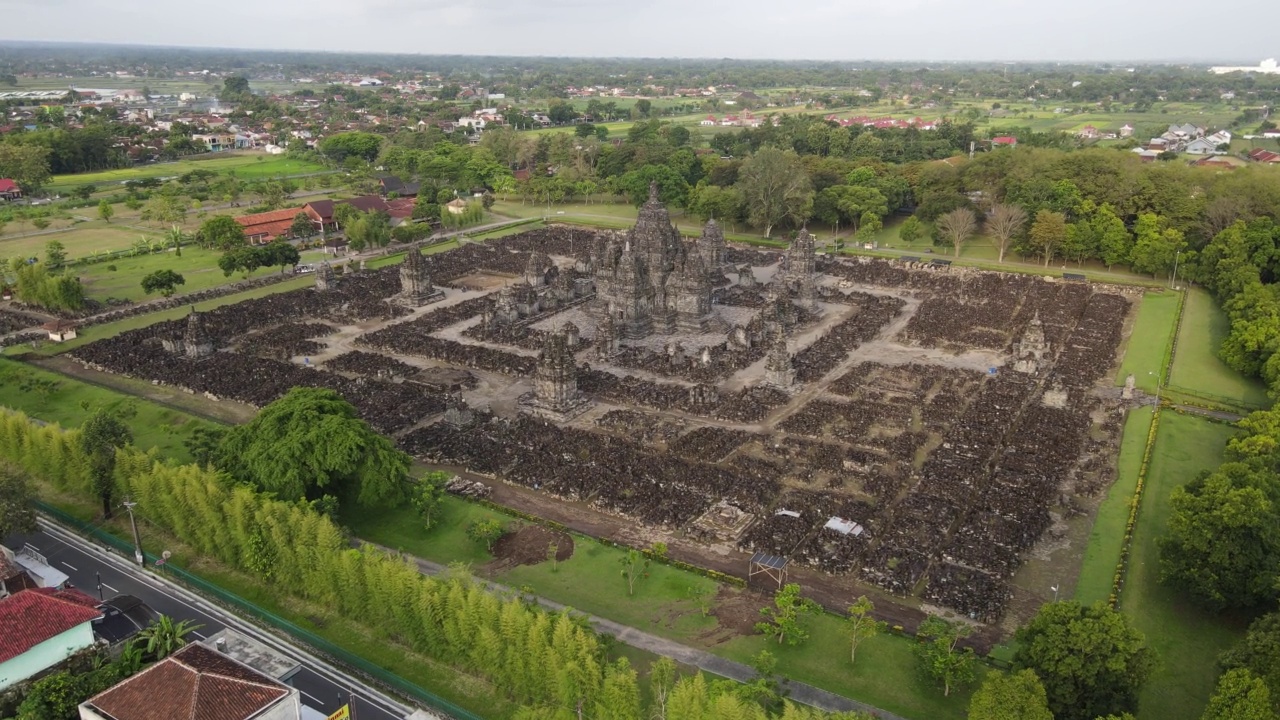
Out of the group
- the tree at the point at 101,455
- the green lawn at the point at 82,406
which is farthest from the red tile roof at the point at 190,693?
the green lawn at the point at 82,406

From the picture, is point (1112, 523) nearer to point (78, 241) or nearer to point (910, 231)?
point (910, 231)

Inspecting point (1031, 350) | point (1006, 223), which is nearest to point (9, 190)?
point (1006, 223)

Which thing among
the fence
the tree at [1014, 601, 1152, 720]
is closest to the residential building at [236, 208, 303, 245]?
the fence

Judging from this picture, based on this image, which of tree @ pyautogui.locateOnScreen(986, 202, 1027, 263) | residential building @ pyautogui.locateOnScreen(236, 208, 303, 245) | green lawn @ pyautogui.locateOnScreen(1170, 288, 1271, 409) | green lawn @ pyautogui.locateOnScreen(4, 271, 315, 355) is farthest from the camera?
residential building @ pyautogui.locateOnScreen(236, 208, 303, 245)

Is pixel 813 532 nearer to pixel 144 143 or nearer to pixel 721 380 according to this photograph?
pixel 721 380

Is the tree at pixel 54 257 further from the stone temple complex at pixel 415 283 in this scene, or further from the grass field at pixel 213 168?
the grass field at pixel 213 168

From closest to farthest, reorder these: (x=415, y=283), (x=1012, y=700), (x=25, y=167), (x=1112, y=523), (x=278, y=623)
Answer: (x=1012, y=700)
(x=278, y=623)
(x=1112, y=523)
(x=415, y=283)
(x=25, y=167)

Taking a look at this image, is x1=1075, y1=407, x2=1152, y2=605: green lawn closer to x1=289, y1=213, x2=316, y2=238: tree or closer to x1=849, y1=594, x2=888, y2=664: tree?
x1=849, y1=594, x2=888, y2=664: tree
